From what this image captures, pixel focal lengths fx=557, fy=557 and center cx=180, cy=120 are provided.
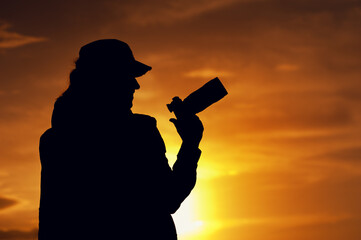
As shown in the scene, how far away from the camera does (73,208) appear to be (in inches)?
169

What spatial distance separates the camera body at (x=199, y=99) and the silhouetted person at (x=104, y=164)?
0.63 m

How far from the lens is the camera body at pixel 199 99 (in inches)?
204

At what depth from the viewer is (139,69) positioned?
4852 mm

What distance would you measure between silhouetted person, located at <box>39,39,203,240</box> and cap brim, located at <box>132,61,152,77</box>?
1 centimetres

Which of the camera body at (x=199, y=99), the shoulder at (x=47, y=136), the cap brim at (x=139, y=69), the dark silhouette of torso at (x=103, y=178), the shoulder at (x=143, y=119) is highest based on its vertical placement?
the cap brim at (x=139, y=69)

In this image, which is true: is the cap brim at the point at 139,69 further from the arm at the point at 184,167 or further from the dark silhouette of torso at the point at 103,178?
the arm at the point at 184,167

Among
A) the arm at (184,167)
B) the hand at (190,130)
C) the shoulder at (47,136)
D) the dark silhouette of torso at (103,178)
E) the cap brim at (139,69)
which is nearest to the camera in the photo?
the dark silhouette of torso at (103,178)

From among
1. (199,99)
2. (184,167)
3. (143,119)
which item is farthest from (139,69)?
(184,167)

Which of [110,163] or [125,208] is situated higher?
[110,163]

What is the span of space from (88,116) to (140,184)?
69cm

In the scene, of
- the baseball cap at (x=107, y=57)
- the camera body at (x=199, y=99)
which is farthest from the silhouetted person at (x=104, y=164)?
the camera body at (x=199, y=99)

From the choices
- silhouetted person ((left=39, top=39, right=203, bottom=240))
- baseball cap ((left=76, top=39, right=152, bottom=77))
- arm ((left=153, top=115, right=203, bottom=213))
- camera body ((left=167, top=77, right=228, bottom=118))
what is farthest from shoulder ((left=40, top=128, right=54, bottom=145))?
camera body ((left=167, top=77, right=228, bottom=118))

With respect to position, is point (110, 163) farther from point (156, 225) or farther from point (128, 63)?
point (128, 63)

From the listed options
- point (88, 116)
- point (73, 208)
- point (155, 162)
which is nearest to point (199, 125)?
point (155, 162)
